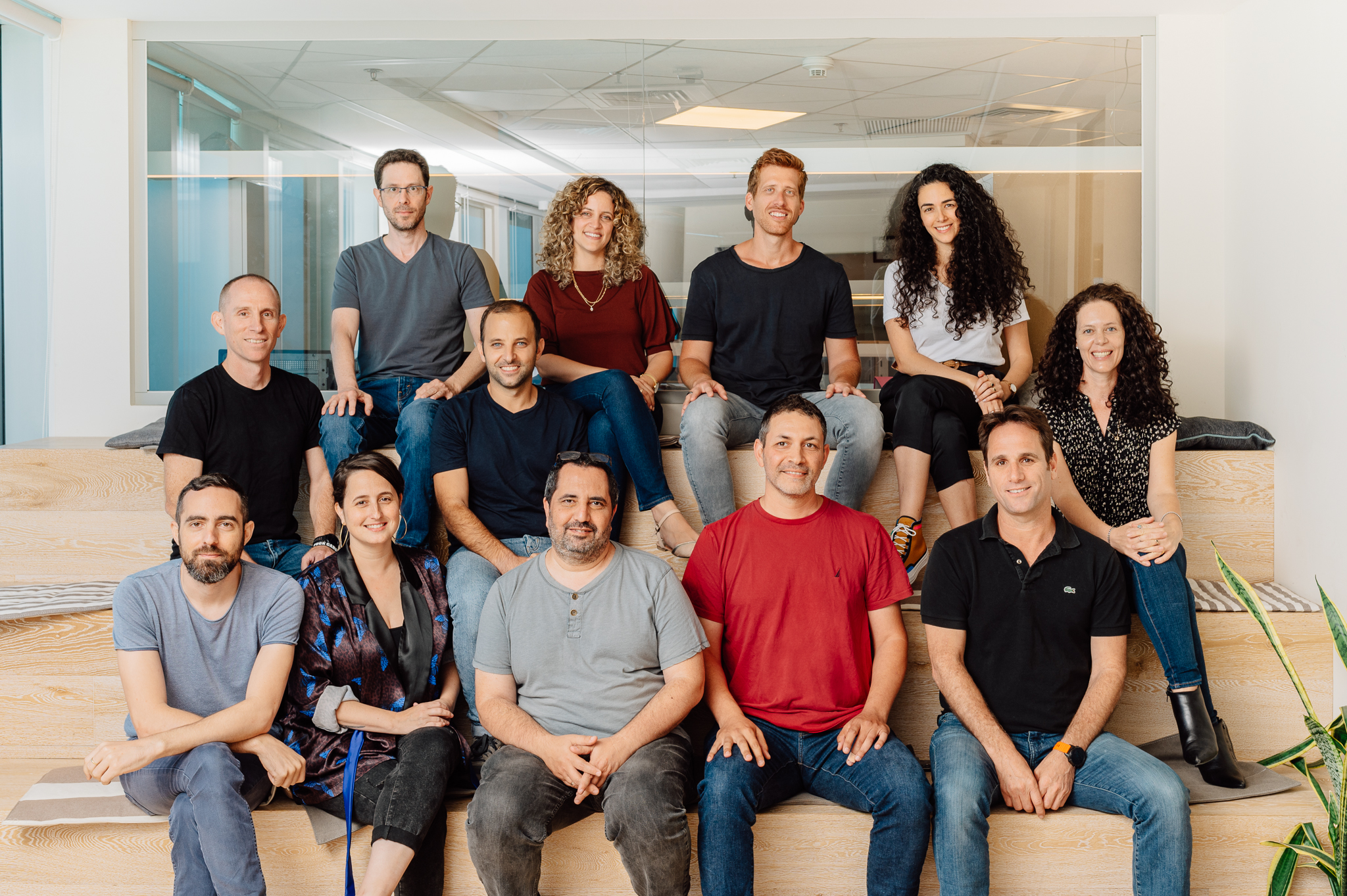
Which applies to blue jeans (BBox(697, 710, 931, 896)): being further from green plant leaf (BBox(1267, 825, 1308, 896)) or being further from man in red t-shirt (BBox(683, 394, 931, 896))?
green plant leaf (BBox(1267, 825, 1308, 896))

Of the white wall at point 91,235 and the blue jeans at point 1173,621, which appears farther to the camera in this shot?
the white wall at point 91,235

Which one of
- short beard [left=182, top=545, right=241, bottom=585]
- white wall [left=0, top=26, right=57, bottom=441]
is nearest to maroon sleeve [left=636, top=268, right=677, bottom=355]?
short beard [left=182, top=545, right=241, bottom=585]

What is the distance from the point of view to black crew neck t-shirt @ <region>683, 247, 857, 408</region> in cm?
326

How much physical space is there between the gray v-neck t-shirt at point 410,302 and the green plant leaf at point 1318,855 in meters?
2.74

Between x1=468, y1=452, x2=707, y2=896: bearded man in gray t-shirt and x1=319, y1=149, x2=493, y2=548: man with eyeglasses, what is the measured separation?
110 cm

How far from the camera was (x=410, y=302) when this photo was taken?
3.36m

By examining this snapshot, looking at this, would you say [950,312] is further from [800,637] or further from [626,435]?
[800,637]

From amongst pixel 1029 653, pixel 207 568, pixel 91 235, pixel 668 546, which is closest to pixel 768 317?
pixel 668 546

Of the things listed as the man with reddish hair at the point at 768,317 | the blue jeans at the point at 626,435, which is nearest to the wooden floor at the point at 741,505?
the blue jeans at the point at 626,435

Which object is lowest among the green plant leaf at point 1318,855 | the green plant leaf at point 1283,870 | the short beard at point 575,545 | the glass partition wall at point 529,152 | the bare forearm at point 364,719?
the green plant leaf at point 1283,870

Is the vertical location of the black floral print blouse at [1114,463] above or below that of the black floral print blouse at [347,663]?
above

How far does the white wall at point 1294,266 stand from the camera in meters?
2.74

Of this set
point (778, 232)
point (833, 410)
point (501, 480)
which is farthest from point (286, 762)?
point (778, 232)

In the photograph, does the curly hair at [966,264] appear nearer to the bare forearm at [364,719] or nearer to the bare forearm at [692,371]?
the bare forearm at [692,371]
